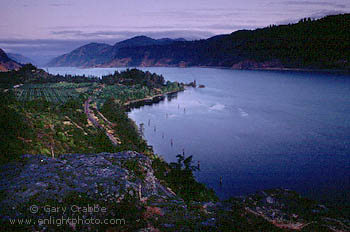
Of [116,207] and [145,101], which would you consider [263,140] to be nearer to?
[116,207]

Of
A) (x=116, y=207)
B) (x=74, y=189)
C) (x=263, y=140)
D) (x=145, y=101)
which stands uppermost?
(x=74, y=189)

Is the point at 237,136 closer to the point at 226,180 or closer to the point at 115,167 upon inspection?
the point at 226,180

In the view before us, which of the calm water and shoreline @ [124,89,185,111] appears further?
shoreline @ [124,89,185,111]

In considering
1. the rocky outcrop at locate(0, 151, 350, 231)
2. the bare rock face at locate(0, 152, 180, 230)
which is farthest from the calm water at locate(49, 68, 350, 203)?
the bare rock face at locate(0, 152, 180, 230)

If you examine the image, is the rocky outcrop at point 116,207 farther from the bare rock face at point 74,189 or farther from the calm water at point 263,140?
the calm water at point 263,140

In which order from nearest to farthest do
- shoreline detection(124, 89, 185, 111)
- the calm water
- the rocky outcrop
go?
the rocky outcrop, the calm water, shoreline detection(124, 89, 185, 111)

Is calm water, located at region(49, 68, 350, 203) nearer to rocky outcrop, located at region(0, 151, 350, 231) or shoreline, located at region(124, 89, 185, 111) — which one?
shoreline, located at region(124, 89, 185, 111)

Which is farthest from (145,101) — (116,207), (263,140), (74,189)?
(116,207)

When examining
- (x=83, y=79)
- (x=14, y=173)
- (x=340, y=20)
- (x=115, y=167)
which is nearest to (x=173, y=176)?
(x=115, y=167)

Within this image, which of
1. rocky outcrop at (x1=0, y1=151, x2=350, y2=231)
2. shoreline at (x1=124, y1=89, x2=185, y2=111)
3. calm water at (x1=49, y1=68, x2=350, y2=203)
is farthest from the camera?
shoreline at (x1=124, y1=89, x2=185, y2=111)
